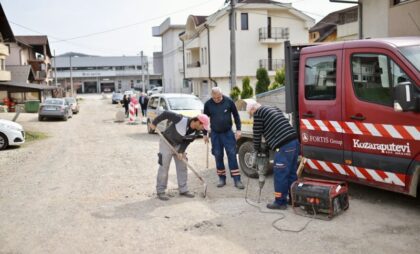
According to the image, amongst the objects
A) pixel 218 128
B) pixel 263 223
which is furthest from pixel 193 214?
pixel 218 128

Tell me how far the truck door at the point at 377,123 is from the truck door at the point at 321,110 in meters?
0.18

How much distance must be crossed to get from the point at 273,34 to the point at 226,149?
1395 inches

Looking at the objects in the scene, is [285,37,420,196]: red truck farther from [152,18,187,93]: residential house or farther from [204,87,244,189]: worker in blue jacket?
[152,18,187,93]: residential house

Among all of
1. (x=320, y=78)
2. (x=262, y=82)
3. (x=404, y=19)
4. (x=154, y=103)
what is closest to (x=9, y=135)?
(x=154, y=103)

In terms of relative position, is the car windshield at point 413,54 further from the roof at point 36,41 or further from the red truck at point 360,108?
the roof at point 36,41

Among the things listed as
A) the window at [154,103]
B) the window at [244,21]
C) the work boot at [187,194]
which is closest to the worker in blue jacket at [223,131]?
the work boot at [187,194]

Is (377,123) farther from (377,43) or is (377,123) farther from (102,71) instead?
(102,71)

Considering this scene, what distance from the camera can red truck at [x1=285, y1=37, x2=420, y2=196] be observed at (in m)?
6.14

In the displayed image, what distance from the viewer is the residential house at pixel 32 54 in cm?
5453

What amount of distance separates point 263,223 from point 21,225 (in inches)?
134

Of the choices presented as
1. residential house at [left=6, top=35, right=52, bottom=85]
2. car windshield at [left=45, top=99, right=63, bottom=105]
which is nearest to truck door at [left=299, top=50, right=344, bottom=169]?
car windshield at [left=45, top=99, right=63, bottom=105]

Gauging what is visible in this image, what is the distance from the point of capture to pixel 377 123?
6469mm

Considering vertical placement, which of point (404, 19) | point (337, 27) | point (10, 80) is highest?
point (337, 27)

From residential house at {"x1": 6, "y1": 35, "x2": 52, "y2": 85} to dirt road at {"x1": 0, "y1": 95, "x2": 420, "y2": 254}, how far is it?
47936mm
